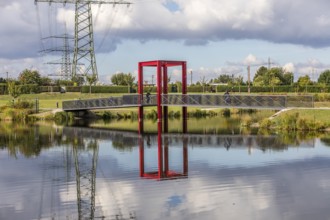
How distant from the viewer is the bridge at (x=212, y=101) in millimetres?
41281

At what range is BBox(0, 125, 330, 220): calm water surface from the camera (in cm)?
1561

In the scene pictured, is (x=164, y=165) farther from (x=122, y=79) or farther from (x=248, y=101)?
(x=122, y=79)

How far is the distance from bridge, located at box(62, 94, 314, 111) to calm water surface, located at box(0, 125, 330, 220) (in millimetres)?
7124

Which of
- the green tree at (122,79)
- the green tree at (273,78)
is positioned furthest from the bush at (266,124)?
the green tree at (122,79)

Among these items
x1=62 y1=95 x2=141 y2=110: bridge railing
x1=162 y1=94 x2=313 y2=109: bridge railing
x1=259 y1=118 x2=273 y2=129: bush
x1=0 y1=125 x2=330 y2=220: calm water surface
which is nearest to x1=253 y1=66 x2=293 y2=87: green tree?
x1=62 y1=95 x2=141 y2=110: bridge railing

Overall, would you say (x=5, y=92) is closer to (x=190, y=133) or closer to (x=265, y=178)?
(x=190, y=133)

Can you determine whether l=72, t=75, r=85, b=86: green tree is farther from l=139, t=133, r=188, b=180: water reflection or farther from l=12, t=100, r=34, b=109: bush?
l=139, t=133, r=188, b=180: water reflection

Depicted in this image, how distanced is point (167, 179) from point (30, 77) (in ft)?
263

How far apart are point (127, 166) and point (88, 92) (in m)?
62.2

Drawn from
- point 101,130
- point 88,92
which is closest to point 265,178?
point 101,130

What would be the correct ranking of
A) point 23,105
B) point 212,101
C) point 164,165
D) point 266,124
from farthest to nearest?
point 23,105
point 212,101
point 266,124
point 164,165

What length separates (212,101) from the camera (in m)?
44.5

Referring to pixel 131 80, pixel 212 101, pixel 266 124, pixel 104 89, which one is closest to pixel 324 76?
pixel 131 80

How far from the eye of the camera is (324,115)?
129 ft
